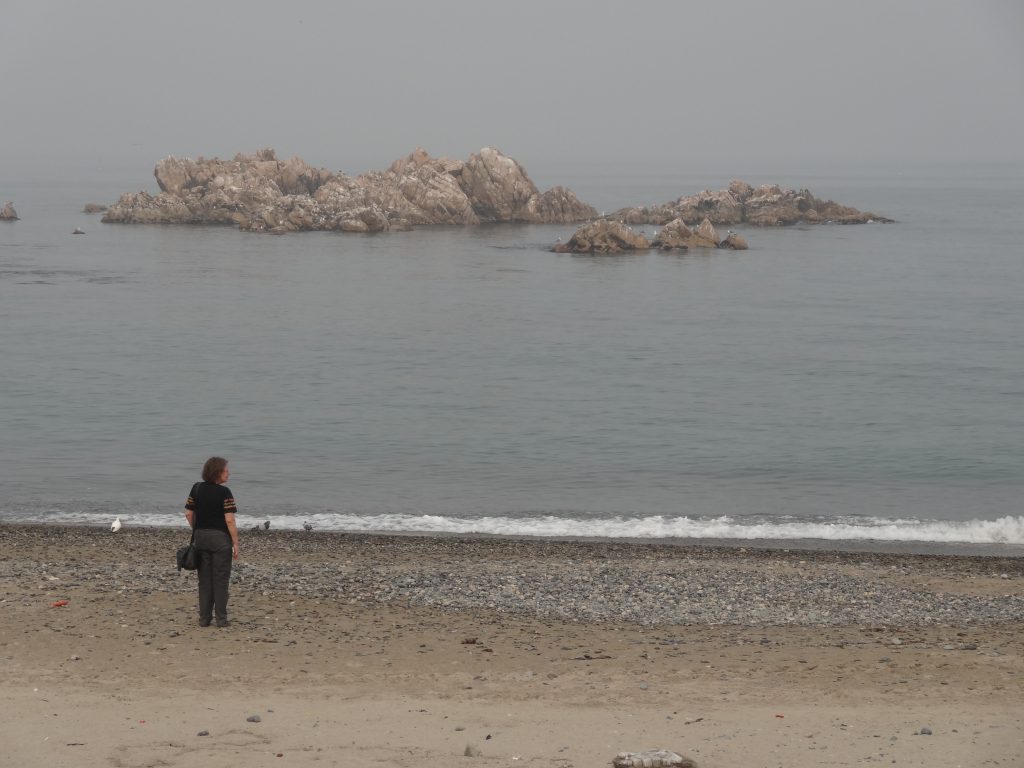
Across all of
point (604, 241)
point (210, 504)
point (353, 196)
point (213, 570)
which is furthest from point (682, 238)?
point (210, 504)

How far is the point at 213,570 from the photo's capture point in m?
14.4

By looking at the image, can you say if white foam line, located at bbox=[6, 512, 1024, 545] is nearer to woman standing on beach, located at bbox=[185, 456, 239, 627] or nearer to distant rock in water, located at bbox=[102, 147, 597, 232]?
woman standing on beach, located at bbox=[185, 456, 239, 627]

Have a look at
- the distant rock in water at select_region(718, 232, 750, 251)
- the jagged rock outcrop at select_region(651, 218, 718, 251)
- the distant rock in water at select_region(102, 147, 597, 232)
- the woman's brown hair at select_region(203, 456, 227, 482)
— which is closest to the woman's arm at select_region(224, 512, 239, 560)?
the woman's brown hair at select_region(203, 456, 227, 482)

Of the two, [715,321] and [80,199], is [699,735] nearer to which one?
[715,321]

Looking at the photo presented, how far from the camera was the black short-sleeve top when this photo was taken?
547 inches

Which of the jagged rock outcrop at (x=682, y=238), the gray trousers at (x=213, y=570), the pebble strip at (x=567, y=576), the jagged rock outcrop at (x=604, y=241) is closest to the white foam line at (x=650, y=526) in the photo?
the pebble strip at (x=567, y=576)

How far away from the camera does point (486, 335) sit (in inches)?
2188

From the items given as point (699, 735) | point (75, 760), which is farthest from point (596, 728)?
point (75, 760)

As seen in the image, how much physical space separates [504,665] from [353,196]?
101031mm

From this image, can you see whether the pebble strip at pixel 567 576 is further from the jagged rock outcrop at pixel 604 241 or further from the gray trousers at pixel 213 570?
the jagged rock outcrop at pixel 604 241

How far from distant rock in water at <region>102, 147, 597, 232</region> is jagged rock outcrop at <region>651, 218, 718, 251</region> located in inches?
1025

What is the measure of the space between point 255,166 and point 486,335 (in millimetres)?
67769

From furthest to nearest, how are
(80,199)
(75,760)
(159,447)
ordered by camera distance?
(80,199), (159,447), (75,760)

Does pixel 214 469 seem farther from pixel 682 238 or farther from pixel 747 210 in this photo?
pixel 747 210
